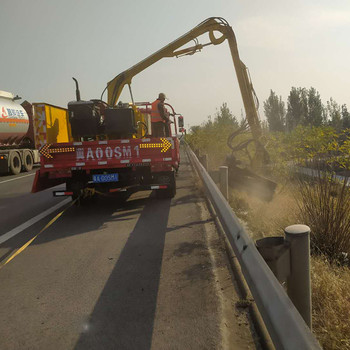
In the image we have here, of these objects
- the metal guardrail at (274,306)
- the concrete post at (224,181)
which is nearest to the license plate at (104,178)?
the concrete post at (224,181)

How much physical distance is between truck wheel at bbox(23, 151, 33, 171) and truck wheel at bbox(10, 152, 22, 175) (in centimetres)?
64

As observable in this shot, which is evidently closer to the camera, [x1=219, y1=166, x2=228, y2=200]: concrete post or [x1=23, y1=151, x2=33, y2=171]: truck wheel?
[x1=219, y1=166, x2=228, y2=200]: concrete post

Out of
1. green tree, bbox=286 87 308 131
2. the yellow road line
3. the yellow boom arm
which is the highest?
green tree, bbox=286 87 308 131

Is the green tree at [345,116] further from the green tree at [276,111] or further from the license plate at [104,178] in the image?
the license plate at [104,178]

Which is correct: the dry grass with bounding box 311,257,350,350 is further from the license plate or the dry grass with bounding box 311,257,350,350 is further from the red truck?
the license plate

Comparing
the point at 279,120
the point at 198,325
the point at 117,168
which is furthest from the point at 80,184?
the point at 279,120

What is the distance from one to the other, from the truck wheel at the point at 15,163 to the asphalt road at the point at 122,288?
11.1 meters

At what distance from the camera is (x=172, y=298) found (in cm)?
303

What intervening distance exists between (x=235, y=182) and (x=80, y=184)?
166 inches

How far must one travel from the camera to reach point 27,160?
17859 millimetres

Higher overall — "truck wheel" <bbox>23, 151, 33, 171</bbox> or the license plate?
"truck wheel" <bbox>23, 151, 33, 171</bbox>

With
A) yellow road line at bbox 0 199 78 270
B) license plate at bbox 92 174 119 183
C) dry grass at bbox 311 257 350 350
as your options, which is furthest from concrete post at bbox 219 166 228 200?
yellow road line at bbox 0 199 78 270

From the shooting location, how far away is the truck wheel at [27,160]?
17.4 m

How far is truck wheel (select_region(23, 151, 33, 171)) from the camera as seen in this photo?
17.4 metres
